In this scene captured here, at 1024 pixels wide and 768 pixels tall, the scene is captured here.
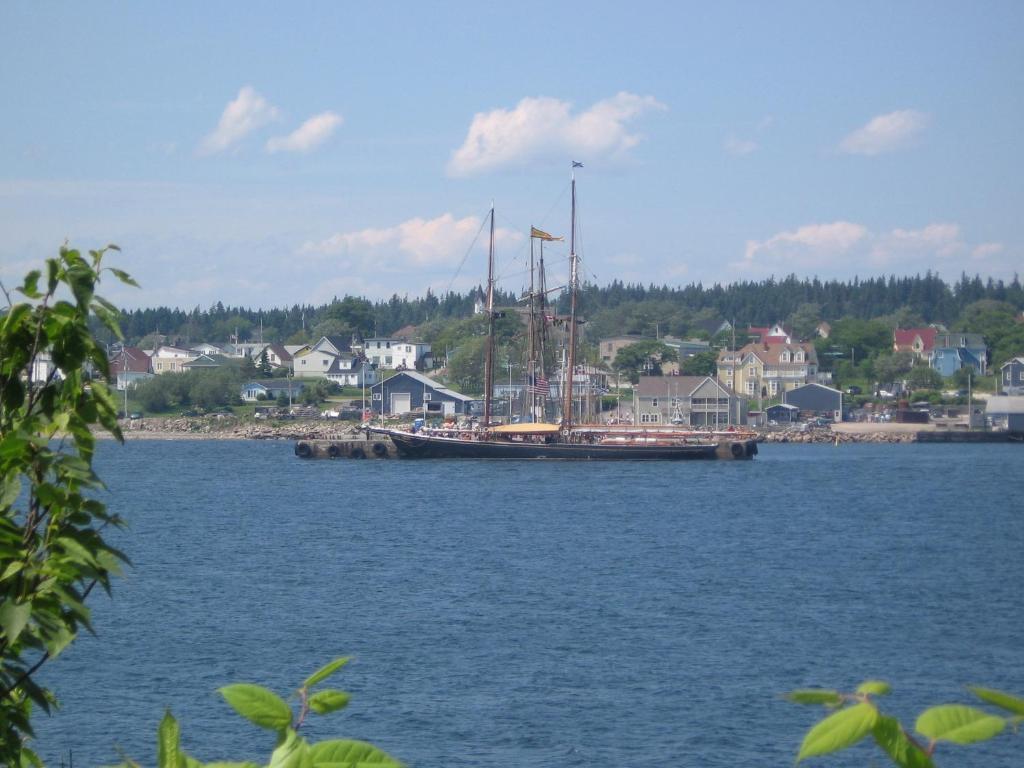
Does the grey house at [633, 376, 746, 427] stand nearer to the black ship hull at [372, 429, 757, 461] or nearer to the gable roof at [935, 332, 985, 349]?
the black ship hull at [372, 429, 757, 461]

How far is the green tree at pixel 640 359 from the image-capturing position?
368ft

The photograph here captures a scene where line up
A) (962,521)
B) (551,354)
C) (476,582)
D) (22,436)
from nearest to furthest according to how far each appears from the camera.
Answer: (22,436), (476,582), (962,521), (551,354)

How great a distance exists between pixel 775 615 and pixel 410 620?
6.65 m

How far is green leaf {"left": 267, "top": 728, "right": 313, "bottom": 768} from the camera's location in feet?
5.30

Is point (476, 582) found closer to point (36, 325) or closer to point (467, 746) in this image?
point (467, 746)

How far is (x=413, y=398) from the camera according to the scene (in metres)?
95.3

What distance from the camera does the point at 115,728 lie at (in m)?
14.4

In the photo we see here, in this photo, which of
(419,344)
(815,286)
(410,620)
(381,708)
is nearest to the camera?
(381,708)

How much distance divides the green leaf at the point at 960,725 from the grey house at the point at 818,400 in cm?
10264

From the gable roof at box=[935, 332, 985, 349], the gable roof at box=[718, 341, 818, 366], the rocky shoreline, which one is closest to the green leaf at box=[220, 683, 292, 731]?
the rocky shoreline

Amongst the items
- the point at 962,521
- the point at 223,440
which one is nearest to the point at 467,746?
the point at 962,521

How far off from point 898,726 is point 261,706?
852 millimetres

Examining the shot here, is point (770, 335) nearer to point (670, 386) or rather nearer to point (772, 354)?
point (772, 354)

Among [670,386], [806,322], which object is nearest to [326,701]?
[670,386]
